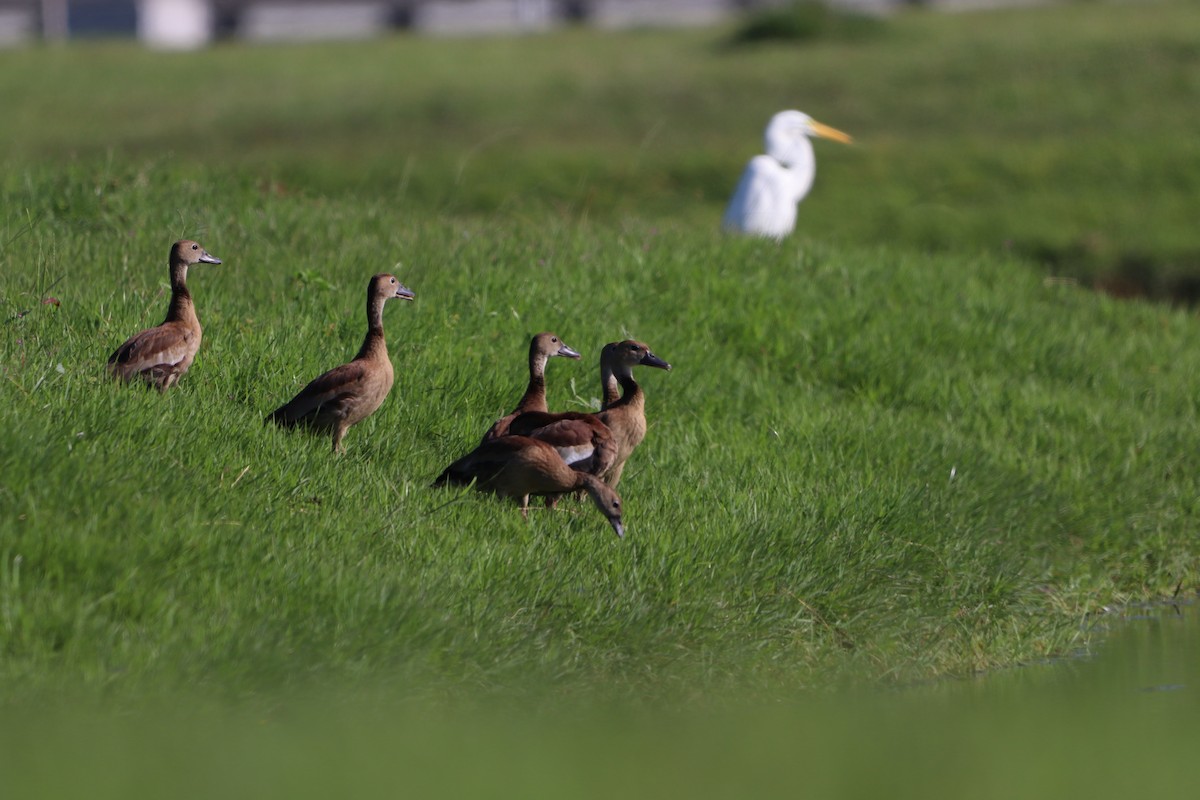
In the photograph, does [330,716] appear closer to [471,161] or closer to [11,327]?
[11,327]

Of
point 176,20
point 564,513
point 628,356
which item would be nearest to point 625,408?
point 628,356

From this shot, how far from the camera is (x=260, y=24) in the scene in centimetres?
6028

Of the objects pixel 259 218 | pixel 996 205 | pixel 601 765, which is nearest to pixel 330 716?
pixel 601 765

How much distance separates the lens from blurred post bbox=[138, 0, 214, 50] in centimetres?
6109

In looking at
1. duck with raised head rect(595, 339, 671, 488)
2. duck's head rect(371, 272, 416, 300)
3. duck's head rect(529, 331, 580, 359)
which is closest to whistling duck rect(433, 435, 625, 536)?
duck with raised head rect(595, 339, 671, 488)

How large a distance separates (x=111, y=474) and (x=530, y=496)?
2446 mm

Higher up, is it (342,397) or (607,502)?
(342,397)

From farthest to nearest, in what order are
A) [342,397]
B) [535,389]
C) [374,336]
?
[535,389], [374,336], [342,397]

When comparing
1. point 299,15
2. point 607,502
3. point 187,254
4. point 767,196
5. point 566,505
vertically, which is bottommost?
point 566,505

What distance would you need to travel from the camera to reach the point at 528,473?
7.03m

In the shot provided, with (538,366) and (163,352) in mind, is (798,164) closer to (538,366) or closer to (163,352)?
(538,366)

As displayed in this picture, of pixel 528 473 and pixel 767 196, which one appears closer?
pixel 528 473

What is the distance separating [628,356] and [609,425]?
52cm

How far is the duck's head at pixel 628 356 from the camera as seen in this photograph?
26.3 ft
